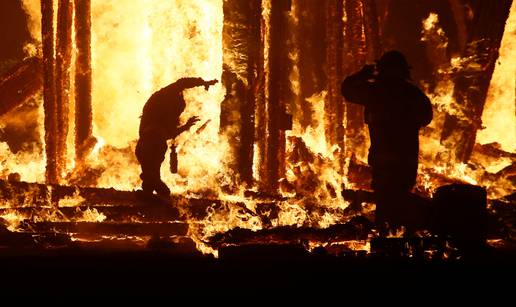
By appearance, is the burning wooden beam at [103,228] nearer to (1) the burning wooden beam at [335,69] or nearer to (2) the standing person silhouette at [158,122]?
(2) the standing person silhouette at [158,122]

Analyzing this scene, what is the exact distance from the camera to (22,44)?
6.64m

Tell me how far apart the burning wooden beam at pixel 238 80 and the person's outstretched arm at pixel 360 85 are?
6.45 ft

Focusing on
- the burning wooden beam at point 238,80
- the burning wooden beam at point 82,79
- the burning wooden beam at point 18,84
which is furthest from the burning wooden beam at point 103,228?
the burning wooden beam at point 18,84

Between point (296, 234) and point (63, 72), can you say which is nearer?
point (296, 234)

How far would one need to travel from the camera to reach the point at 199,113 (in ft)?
22.0

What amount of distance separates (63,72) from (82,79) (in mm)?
308

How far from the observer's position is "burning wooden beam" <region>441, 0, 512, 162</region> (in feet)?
21.2

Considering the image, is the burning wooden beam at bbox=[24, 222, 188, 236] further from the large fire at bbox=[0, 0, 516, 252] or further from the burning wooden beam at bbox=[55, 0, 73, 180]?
the burning wooden beam at bbox=[55, 0, 73, 180]

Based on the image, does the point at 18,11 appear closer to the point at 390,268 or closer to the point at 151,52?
the point at 151,52

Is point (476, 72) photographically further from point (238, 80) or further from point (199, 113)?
point (199, 113)

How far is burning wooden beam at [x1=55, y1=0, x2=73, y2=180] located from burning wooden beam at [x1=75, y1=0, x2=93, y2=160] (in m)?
0.14

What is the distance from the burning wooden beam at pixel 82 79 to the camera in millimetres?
6531

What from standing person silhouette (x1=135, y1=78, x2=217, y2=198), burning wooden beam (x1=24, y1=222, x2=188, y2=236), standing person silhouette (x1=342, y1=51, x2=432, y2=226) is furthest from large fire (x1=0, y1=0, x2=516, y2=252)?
burning wooden beam (x1=24, y1=222, x2=188, y2=236)

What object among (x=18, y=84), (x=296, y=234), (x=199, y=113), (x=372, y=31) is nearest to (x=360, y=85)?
(x=296, y=234)
